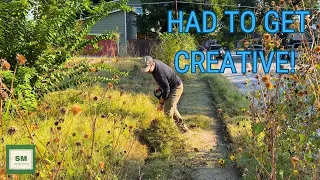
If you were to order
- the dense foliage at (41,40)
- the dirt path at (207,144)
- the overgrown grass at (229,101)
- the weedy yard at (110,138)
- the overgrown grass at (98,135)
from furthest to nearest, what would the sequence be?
the overgrown grass at (229,101), the dense foliage at (41,40), the dirt path at (207,144), the weedy yard at (110,138), the overgrown grass at (98,135)

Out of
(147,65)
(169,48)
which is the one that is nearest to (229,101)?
(147,65)

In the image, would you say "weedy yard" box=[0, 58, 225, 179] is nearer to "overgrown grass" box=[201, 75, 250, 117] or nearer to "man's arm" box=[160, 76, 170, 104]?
"man's arm" box=[160, 76, 170, 104]

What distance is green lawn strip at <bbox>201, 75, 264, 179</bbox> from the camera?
12.7 ft

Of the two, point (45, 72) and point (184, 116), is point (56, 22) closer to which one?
point (45, 72)

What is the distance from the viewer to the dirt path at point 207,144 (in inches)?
169

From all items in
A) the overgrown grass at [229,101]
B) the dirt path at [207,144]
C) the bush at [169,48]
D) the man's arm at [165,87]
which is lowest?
the dirt path at [207,144]

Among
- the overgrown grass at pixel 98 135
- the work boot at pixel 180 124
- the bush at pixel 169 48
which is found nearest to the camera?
the overgrown grass at pixel 98 135

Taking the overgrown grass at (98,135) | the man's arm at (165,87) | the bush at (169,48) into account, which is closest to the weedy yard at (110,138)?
the overgrown grass at (98,135)

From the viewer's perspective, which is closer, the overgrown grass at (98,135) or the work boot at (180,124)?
the overgrown grass at (98,135)

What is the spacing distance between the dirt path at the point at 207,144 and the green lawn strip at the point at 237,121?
148 millimetres

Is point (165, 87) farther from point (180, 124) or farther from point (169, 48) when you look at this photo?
point (169, 48)

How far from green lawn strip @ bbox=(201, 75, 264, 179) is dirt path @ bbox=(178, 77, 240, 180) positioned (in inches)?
5.8

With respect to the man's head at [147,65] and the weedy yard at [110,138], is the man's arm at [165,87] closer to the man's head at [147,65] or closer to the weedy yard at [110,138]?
the man's head at [147,65]

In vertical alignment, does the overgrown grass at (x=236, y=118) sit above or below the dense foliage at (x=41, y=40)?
below
